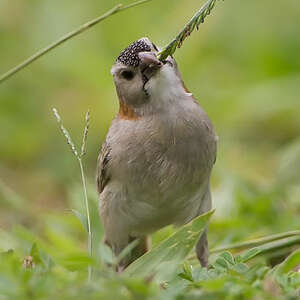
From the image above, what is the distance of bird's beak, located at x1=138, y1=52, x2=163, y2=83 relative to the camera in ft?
12.8

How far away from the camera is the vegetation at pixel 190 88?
5516mm

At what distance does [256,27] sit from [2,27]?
2.63m

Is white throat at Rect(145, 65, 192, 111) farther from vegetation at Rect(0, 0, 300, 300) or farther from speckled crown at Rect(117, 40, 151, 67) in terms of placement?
vegetation at Rect(0, 0, 300, 300)

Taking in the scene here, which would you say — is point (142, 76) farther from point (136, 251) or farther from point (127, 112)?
point (136, 251)

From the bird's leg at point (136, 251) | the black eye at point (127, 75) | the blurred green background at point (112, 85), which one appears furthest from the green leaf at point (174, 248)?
the blurred green background at point (112, 85)

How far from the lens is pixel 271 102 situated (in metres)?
7.59

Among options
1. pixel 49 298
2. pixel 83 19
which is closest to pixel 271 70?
pixel 83 19

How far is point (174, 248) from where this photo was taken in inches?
133

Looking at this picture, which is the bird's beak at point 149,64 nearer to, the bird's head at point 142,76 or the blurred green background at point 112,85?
the bird's head at point 142,76

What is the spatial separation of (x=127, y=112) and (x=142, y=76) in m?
0.30

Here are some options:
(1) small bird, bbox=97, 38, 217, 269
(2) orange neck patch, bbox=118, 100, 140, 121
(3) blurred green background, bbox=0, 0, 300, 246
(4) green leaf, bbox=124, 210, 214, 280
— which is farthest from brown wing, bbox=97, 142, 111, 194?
(3) blurred green background, bbox=0, 0, 300, 246

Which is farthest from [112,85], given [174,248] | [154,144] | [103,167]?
[174,248]

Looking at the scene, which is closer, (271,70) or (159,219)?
(159,219)

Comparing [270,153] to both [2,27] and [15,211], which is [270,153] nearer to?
[15,211]
